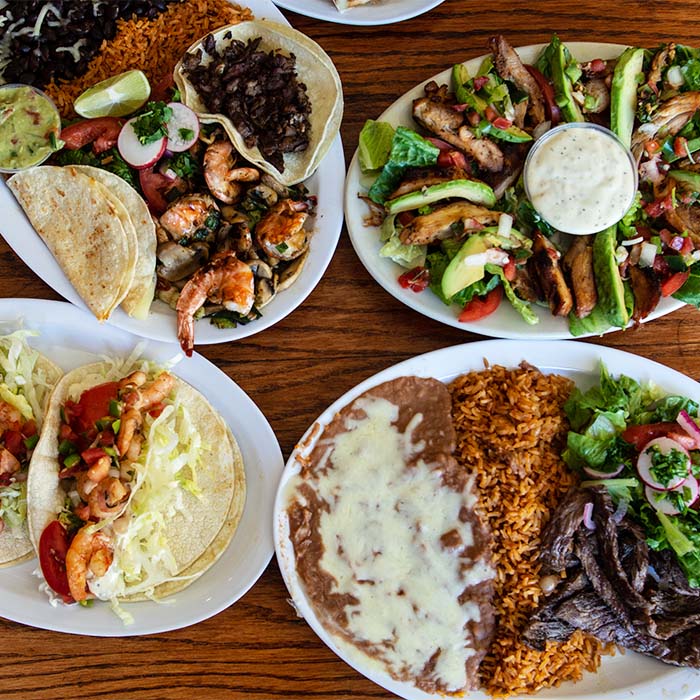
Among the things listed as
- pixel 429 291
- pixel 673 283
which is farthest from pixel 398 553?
pixel 673 283

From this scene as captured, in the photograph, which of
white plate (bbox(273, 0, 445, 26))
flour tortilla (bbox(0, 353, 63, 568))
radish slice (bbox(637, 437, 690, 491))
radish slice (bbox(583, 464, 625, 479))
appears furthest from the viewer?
white plate (bbox(273, 0, 445, 26))

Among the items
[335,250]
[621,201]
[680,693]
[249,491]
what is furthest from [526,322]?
[680,693]

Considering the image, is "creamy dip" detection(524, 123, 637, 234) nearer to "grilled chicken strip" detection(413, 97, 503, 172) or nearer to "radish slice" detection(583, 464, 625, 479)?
"grilled chicken strip" detection(413, 97, 503, 172)

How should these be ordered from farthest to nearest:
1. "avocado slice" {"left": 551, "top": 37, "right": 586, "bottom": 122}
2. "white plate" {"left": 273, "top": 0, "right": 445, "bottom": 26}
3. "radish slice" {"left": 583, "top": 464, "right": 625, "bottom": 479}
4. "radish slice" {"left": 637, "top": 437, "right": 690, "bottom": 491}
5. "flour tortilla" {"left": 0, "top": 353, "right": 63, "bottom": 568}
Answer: "white plate" {"left": 273, "top": 0, "right": 445, "bottom": 26} → "flour tortilla" {"left": 0, "top": 353, "right": 63, "bottom": 568} → "avocado slice" {"left": 551, "top": 37, "right": 586, "bottom": 122} → "radish slice" {"left": 583, "top": 464, "right": 625, "bottom": 479} → "radish slice" {"left": 637, "top": 437, "right": 690, "bottom": 491}

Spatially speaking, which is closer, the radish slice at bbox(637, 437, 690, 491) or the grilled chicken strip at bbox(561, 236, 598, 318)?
the radish slice at bbox(637, 437, 690, 491)

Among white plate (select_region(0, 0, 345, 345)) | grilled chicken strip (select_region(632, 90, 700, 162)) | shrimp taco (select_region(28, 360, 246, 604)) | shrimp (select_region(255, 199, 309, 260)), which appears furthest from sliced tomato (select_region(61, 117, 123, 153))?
grilled chicken strip (select_region(632, 90, 700, 162))

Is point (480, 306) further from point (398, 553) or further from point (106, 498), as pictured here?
point (106, 498)
